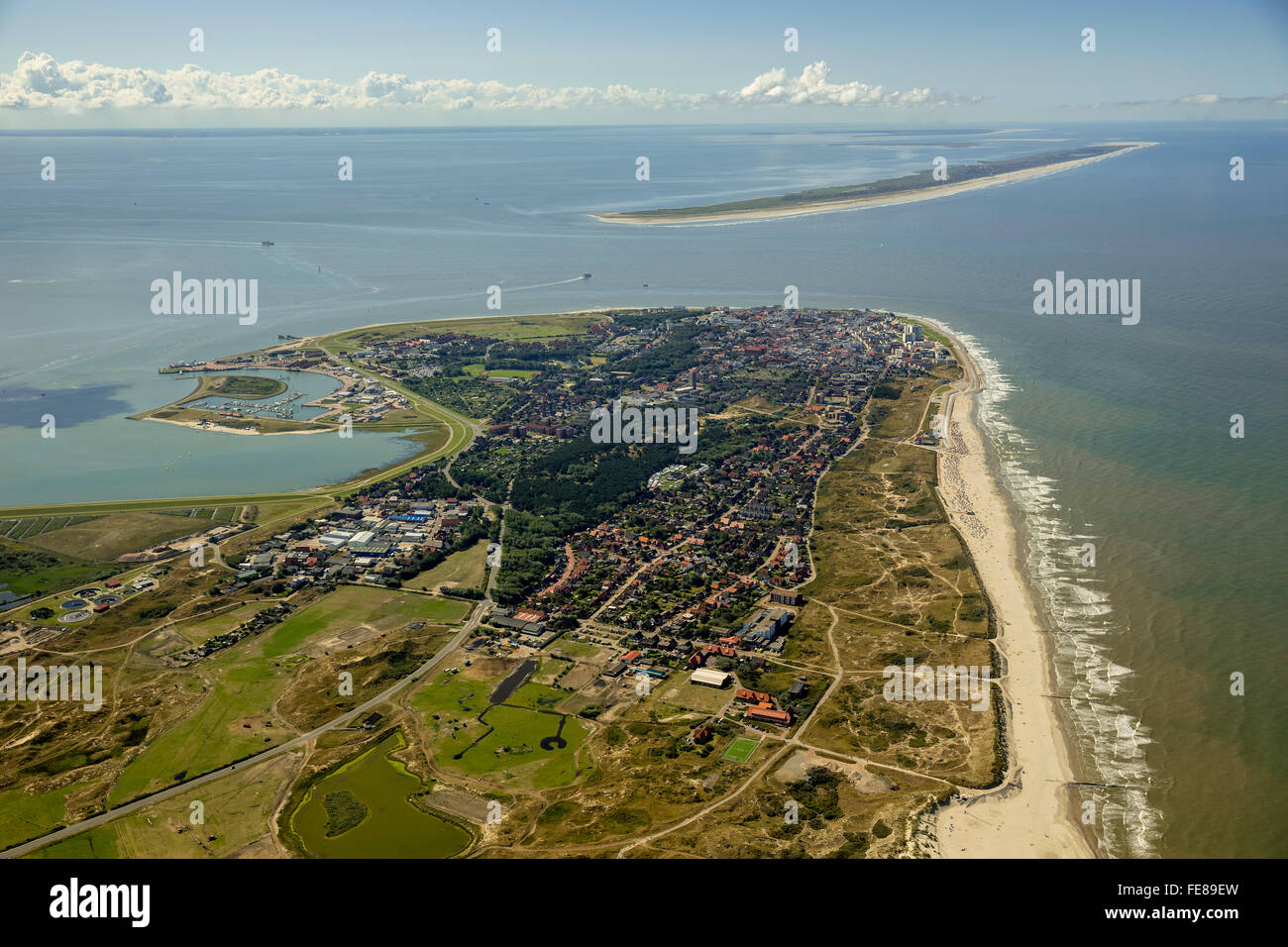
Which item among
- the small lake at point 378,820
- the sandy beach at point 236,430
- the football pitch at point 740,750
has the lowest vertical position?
the small lake at point 378,820

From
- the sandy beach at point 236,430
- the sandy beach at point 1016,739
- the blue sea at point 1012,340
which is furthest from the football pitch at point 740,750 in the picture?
the sandy beach at point 236,430

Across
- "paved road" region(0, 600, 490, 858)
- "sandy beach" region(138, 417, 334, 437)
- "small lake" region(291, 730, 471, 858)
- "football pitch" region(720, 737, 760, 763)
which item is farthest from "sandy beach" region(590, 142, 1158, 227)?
"small lake" region(291, 730, 471, 858)

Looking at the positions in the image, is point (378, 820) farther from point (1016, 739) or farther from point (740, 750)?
point (1016, 739)

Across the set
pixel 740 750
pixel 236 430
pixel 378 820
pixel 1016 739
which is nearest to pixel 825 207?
pixel 236 430

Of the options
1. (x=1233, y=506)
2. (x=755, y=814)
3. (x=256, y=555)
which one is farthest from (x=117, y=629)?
(x=1233, y=506)

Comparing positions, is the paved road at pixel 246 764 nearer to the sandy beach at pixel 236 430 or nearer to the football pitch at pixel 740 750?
the football pitch at pixel 740 750

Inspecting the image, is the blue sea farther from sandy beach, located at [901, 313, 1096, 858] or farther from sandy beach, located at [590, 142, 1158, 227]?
sandy beach, located at [590, 142, 1158, 227]
